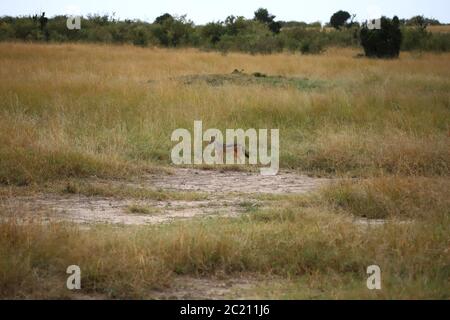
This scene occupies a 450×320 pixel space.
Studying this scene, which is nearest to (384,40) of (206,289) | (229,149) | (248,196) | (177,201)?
(229,149)

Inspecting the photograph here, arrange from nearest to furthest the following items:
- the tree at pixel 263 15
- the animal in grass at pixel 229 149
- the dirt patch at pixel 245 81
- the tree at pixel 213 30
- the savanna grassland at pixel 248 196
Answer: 1. the savanna grassland at pixel 248 196
2. the animal in grass at pixel 229 149
3. the dirt patch at pixel 245 81
4. the tree at pixel 213 30
5. the tree at pixel 263 15

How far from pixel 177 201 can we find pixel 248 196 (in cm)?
90

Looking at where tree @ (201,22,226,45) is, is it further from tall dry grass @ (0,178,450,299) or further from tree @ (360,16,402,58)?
tall dry grass @ (0,178,450,299)

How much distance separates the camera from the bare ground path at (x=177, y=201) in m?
6.62

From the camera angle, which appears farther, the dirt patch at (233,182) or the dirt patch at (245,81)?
the dirt patch at (245,81)

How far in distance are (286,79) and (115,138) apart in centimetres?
Result: 851

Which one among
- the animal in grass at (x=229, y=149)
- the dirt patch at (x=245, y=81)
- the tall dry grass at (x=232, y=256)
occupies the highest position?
the dirt patch at (x=245, y=81)

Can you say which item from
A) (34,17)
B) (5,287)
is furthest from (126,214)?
(34,17)

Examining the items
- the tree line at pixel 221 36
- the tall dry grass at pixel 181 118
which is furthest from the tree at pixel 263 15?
the tall dry grass at pixel 181 118

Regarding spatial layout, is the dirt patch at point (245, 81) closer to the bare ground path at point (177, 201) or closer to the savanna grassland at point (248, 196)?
the savanna grassland at point (248, 196)

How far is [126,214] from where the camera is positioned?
6.75 meters

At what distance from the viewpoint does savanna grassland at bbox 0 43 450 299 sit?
16.0 feet

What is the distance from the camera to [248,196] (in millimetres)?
7719

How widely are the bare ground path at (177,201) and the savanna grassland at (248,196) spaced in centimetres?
23
